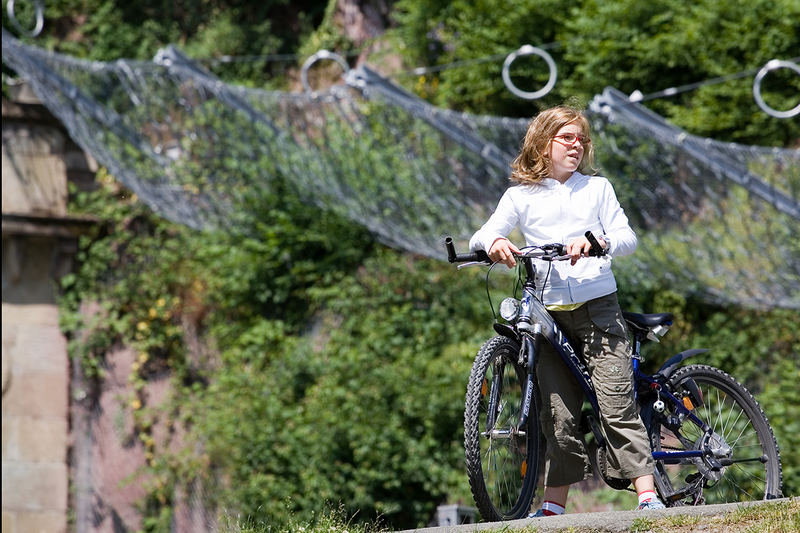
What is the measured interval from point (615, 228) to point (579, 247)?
27 centimetres

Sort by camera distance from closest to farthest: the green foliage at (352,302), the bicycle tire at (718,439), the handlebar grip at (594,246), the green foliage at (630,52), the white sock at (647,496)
Result: the handlebar grip at (594,246)
the white sock at (647,496)
the bicycle tire at (718,439)
the green foliage at (352,302)
the green foliage at (630,52)

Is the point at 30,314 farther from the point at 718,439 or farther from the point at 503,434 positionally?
the point at 718,439

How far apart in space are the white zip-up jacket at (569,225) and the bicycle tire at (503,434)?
253 mm

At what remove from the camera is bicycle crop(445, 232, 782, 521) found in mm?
3714

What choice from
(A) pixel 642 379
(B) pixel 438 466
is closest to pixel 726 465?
(A) pixel 642 379

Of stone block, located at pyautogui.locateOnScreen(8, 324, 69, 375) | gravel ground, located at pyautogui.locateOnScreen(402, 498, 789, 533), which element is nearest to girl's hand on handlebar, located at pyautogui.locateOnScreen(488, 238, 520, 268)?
gravel ground, located at pyautogui.locateOnScreen(402, 498, 789, 533)

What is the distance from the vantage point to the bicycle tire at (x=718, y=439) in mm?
3973

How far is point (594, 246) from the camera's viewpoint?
3543 mm

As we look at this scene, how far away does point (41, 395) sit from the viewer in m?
12.5

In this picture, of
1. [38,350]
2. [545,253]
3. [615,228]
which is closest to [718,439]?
[615,228]

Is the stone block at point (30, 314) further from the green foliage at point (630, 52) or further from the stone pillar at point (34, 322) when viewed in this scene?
the green foliage at point (630, 52)

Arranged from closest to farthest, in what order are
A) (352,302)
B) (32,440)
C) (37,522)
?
(352,302) → (37,522) → (32,440)

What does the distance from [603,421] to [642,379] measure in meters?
0.27

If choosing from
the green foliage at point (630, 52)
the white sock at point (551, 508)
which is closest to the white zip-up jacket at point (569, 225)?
the white sock at point (551, 508)
